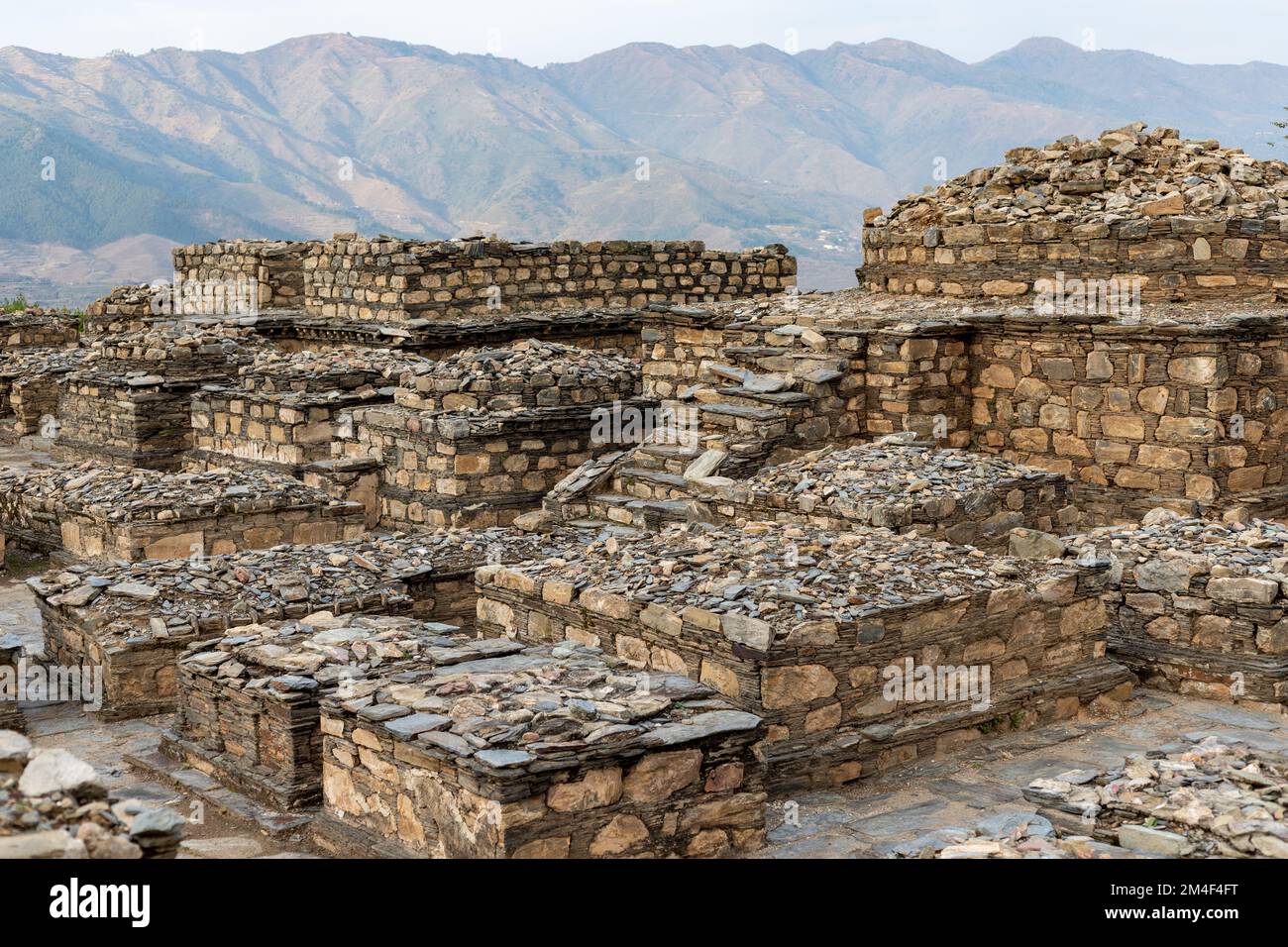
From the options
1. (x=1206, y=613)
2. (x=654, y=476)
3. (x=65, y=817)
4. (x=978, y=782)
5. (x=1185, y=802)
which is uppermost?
(x=654, y=476)

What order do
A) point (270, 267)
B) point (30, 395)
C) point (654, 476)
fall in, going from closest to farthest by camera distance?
point (654, 476), point (30, 395), point (270, 267)

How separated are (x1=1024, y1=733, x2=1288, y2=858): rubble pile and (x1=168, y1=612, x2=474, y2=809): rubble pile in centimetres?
307

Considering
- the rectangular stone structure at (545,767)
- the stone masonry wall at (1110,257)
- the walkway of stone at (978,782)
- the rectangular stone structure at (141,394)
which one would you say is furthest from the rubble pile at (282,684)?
the rectangular stone structure at (141,394)

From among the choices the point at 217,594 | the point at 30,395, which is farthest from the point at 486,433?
the point at 30,395

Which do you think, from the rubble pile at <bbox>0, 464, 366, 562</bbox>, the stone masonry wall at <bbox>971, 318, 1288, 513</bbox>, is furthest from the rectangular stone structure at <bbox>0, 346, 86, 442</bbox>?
the stone masonry wall at <bbox>971, 318, 1288, 513</bbox>

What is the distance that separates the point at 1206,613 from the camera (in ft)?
31.4

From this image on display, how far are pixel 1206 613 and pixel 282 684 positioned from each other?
19.5 feet

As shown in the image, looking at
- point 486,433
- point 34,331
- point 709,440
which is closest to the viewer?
point 709,440

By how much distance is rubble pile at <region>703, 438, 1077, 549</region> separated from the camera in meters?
10.8

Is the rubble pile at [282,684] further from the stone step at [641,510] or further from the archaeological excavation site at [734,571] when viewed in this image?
the stone step at [641,510]

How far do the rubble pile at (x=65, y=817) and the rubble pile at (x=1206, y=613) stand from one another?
6719mm

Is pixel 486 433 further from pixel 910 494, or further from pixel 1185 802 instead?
pixel 1185 802

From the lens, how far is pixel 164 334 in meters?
19.1

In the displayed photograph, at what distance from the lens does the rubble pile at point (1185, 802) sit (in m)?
5.93
